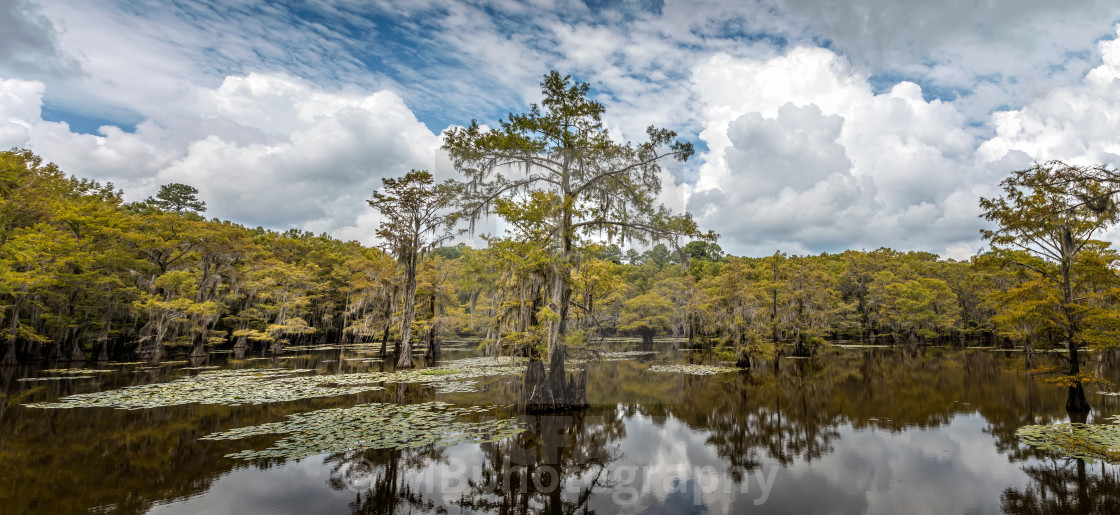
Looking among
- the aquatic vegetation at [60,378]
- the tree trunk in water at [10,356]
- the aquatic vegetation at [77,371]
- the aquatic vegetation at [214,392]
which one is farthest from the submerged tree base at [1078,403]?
the tree trunk in water at [10,356]

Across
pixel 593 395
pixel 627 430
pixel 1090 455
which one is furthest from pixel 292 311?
pixel 1090 455

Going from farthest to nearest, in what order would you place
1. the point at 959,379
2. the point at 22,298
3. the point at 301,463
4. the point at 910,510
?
the point at 22,298 < the point at 959,379 < the point at 301,463 < the point at 910,510

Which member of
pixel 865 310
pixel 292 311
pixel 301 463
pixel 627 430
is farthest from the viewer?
pixel 865 310

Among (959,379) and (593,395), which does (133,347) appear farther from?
(959,379)

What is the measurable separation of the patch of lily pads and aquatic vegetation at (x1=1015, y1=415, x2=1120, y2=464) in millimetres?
10625

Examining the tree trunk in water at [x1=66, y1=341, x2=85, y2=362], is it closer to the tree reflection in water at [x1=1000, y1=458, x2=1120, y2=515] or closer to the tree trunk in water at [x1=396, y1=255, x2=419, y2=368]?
the tree trunk in water at [x1=396, y1=255, x2=419, y2=368]

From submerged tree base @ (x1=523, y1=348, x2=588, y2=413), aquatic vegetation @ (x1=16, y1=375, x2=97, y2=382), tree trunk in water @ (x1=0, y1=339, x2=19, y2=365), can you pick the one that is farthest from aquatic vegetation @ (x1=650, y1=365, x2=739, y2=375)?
tree trunk in water @ (x1=0, y1=339, x2=19, y2=365)

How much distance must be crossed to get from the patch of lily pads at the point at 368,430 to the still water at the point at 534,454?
0.06 metres

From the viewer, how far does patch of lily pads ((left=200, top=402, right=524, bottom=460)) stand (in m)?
8.34

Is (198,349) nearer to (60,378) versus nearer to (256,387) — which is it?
(60,378)

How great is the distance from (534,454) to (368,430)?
12.7 feet

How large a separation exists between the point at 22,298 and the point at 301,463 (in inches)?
1071

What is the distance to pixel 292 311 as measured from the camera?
1388 inches

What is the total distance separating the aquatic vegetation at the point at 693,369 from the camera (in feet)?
70.4
